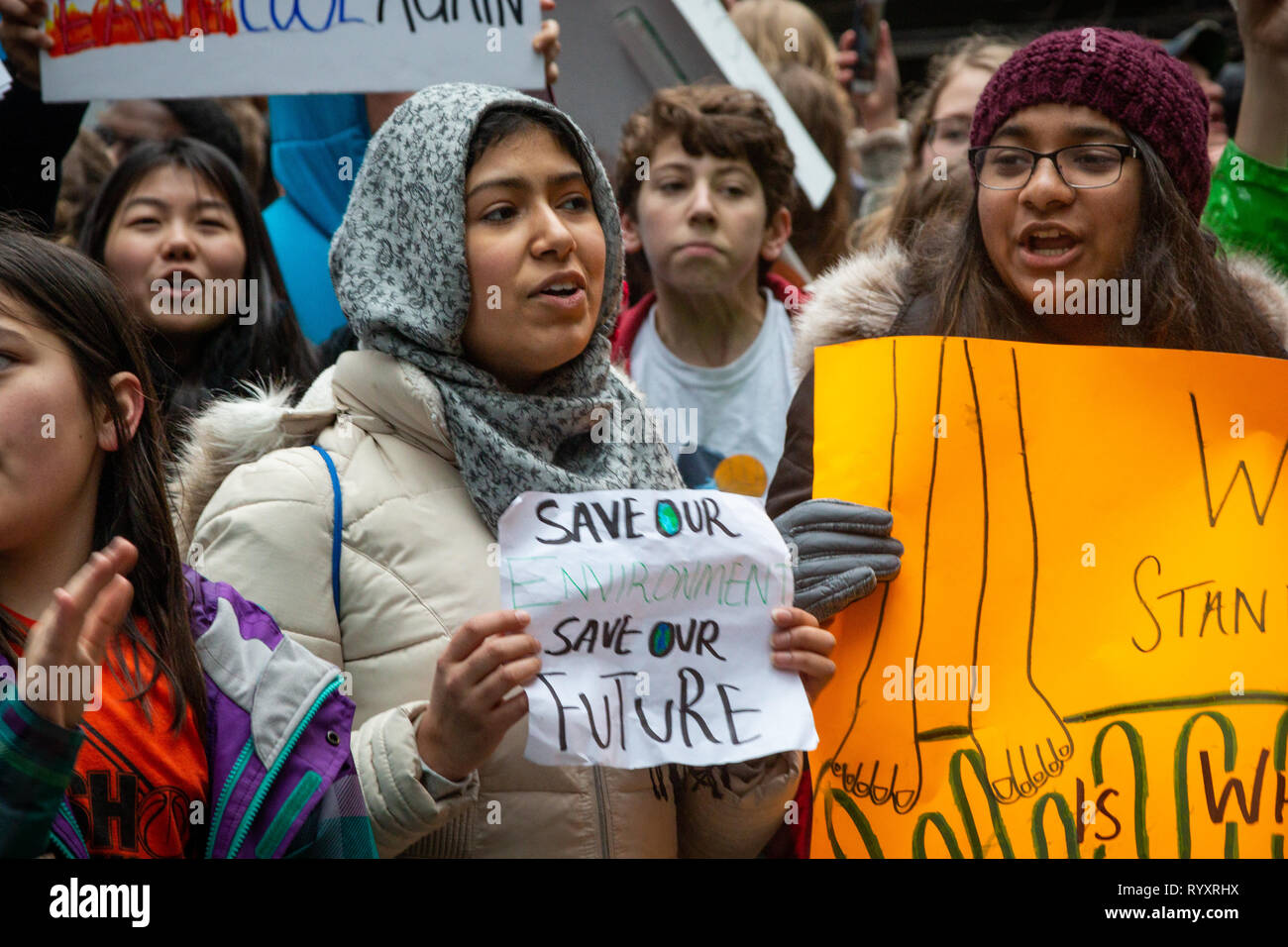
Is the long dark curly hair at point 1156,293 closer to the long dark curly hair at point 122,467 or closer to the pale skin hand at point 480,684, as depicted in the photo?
the pale skin hand at point 480,684

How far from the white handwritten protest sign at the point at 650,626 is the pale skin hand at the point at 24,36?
184 centimetres

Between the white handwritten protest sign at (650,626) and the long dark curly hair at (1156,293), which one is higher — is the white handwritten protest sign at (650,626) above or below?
below

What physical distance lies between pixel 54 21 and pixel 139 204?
428 mm

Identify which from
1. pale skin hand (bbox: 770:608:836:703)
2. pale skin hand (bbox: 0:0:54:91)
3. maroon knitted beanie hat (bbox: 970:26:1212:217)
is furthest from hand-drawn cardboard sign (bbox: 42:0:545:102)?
pale skin hand (bbox: 770:608:836:703)

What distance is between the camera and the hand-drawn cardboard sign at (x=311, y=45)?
3148mm

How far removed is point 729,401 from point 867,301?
2.84 ft

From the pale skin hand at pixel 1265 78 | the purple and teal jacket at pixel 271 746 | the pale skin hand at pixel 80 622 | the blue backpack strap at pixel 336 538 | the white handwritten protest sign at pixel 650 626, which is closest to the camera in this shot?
the pale skin hand at pixel 80 622

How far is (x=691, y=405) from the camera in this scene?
11.4ft

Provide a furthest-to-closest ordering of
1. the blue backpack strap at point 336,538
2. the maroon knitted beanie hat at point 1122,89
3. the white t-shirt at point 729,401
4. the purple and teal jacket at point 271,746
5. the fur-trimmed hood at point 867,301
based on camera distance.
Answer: the white t-shirt at point 729,401, the fur-trimmed hood at point 867,301, the maroon knitted beanie hat at point 1122,89, the blue backpack strap at point 336,538, the purple and teal jacket at point 271,746

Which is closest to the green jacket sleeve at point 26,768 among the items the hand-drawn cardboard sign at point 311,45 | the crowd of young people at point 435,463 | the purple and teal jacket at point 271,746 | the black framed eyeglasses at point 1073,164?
the crowd of young people at point 435,463

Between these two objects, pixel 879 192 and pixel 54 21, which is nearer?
pixel 54 21

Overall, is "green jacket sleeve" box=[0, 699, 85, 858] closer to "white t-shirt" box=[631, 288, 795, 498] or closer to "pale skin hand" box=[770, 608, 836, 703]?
"pale skin hand" box=[770, 608, 836, 703]
